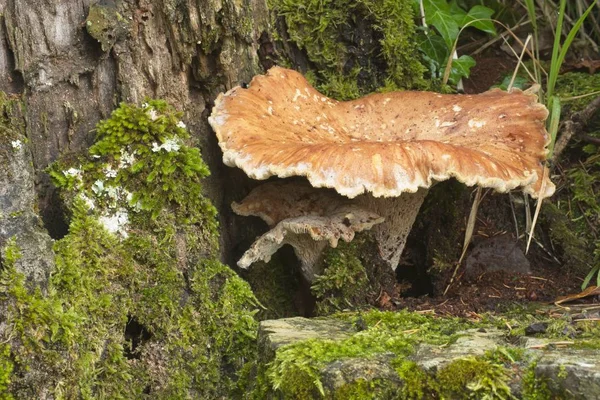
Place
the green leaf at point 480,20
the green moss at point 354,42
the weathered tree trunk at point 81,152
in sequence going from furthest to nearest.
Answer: the green leaf at point 480,20
the green moss at point 354,42
the weathered tree trunk at point 81,152

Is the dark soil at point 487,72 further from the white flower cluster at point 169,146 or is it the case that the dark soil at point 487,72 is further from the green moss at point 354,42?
the white flower cluster at point 169,146

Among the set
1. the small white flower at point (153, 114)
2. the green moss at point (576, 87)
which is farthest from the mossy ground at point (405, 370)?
the green moss at point (576, 87)

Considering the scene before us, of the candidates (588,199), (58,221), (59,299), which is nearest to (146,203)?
(58,221)

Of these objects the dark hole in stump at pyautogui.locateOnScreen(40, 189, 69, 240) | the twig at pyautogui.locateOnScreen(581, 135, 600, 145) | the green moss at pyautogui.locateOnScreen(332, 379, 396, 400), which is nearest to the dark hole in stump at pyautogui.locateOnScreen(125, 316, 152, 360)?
the dark hole in stump at pyautogui.locateOnScreen(40, 189, 69, 240)

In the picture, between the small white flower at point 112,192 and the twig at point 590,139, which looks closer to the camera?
the small white flower at point 112,192

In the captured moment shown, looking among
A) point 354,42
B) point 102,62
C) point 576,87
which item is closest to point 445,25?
point 354,42

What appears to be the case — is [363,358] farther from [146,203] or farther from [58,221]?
[58,221]
